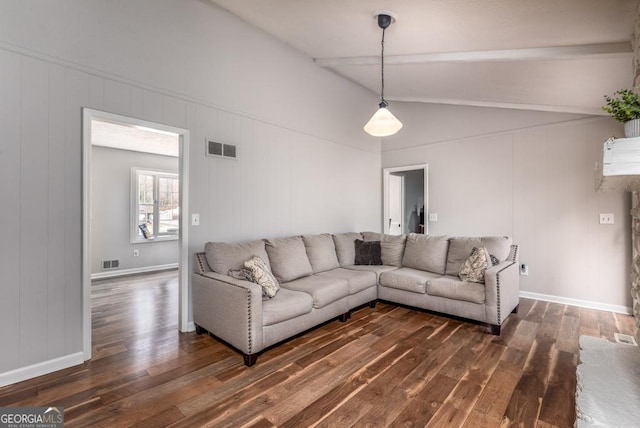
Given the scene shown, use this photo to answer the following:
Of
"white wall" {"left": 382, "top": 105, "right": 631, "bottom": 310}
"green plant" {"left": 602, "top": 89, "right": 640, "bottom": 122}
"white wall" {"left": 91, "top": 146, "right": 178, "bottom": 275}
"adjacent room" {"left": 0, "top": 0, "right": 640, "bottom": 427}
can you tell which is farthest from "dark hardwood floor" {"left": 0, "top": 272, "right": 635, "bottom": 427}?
"white wall" {"left": 91, "top": 146, "right": 178, "bottom": 275}

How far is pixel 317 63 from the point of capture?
458 cm

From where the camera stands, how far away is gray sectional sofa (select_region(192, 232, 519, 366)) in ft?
8.60

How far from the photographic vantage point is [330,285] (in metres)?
3.27

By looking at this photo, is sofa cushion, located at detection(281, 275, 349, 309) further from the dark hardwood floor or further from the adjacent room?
the dark hardwood floor

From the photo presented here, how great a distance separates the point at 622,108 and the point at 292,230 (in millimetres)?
3491

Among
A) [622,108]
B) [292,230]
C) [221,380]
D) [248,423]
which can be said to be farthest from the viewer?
[292,230]

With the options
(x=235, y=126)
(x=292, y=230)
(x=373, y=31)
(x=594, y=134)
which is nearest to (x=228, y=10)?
(x=235, y=126)

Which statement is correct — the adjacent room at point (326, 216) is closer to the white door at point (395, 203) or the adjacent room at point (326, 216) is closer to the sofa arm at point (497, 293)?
the sofa arm at point (497, 293)

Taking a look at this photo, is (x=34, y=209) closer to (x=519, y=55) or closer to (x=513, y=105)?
(x=519, y=55)

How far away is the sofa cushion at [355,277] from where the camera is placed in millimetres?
3588

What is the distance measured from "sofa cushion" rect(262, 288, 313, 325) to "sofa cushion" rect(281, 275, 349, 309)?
105 mm

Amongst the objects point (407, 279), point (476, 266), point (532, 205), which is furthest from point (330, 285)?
point (532, 205)

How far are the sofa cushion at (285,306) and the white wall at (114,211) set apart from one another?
475 centimetres

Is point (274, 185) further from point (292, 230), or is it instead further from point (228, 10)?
point (228, 10)
